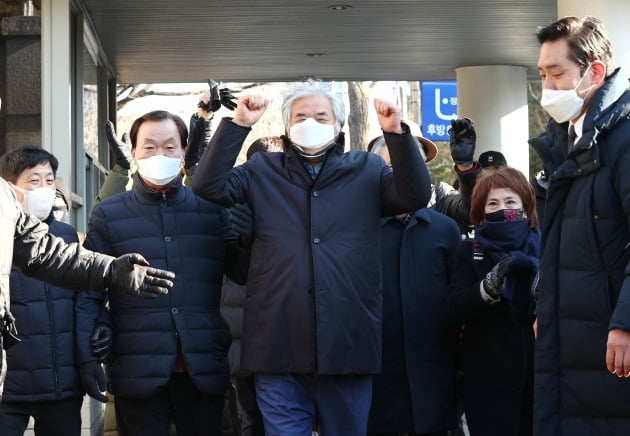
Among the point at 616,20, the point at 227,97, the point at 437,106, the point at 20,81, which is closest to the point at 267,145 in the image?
the point at 227,97

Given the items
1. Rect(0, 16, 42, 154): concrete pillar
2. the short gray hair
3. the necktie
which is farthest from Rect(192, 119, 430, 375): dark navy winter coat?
Rect(0, 16, 42, 154): concrete pillar

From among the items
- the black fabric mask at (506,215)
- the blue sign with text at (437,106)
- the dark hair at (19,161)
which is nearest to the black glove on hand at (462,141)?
the black fabric mask at (506,215)

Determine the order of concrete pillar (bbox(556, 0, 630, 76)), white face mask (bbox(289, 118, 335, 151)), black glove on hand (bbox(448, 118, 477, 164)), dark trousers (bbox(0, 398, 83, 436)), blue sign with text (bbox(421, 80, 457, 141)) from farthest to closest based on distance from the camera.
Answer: blue sign with text (bbox(421, 80, 457, 141)), concrete pillar (bbox(556, 0, 630, 76)), black glove on hand (bbox(448, 118, 477, 164)), dark trousers (bbox(0, 398, 83, 436)), white face mask (bbox(289, 118, 335, 151))

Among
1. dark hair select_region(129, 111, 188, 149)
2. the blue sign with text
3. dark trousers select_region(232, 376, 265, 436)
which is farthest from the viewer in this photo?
the blue sign with text

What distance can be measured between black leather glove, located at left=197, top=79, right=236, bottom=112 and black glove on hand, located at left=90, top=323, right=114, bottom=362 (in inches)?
59.6

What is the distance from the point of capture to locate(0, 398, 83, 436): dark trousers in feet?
20.3

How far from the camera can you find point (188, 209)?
6.14 m

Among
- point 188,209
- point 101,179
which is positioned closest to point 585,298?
point 188,209

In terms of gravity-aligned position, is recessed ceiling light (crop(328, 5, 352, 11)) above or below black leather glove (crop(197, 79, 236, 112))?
above

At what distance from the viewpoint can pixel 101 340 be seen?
5.91m

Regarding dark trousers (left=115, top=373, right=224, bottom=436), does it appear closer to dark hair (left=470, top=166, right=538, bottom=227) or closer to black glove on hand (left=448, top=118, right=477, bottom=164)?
dark hair (left=470, top=166, right=538, bottom=227)

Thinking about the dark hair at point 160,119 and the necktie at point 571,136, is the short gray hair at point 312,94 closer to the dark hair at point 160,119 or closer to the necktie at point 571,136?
the dark hair at point 160,119

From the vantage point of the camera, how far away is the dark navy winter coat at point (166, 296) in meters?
5.88

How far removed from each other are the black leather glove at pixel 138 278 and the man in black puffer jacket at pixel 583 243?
1.44 m
